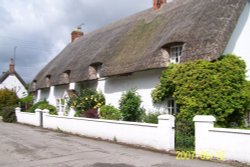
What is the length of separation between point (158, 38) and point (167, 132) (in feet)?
25.8

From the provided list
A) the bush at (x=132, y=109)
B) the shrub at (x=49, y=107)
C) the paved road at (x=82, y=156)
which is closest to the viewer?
the paved road at (x=82, y=156)

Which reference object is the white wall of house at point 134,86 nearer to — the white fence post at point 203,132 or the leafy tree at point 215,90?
the leafy tree at point 215,90

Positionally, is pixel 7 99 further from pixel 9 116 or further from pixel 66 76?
pixel 66 76

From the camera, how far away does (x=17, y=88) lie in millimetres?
56344

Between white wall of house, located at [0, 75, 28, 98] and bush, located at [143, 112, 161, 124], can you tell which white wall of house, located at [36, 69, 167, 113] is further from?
white wall of house, located at [0, 75, 28, 98]

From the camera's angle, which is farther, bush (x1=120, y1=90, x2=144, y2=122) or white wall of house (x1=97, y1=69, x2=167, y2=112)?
bush (x1=120, y1=90, x2=144, y2=122)

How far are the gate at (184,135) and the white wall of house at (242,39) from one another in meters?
4.27

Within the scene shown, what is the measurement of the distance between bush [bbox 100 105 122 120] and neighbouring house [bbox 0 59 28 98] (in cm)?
3761

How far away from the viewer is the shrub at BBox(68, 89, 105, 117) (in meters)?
22.2

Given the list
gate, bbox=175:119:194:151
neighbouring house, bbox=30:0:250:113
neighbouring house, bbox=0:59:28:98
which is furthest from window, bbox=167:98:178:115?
neighbouring house, bbox=0:59:28:98

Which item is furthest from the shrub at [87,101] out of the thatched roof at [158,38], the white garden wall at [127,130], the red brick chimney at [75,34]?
the red brick chimney at [75,34]

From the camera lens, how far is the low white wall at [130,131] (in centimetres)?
1207

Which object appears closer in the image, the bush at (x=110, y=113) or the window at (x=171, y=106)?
the window at (x=171, y=106)

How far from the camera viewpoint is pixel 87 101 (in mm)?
22719
